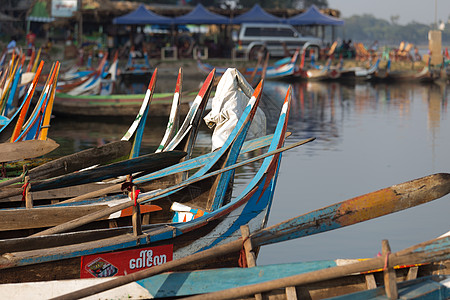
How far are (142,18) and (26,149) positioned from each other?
77.1 feet

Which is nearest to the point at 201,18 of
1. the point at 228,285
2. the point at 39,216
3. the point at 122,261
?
the point at 39,216

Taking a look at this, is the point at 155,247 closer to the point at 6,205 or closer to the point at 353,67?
the point at 6,205

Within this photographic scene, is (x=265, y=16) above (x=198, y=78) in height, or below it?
above

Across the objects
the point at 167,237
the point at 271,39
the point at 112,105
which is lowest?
the point at 112,105

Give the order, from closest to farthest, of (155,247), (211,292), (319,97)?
(211,292) → (155,247) → (319,97)

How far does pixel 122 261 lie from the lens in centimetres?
484

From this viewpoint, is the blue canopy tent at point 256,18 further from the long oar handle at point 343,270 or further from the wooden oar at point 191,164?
the long oar handle at point 343,270

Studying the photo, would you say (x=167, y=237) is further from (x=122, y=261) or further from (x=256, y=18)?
(x=256, y=18)

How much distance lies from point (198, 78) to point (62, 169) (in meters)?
23.2

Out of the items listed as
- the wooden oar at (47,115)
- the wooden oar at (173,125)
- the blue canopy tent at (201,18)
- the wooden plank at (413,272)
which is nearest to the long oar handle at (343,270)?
the wooden plank at (413,272)

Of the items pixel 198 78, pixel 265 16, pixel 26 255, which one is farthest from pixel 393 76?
pixel 26 255

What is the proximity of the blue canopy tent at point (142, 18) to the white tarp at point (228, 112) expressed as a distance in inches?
915

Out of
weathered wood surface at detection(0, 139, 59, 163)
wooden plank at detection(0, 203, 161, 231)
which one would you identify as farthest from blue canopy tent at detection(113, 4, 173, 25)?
wooden plank at detection(0, 203, 161, 231)

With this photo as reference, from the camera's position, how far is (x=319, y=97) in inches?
922
